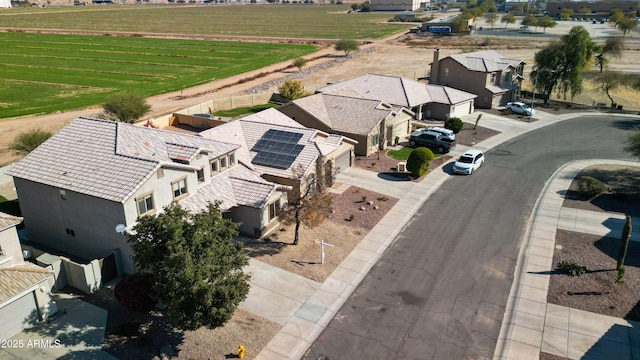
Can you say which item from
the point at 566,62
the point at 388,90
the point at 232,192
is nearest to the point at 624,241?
the point at 232,192

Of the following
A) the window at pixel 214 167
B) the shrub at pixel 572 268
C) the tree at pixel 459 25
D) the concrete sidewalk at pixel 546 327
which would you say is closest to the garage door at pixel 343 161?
the window at pixel 214 167

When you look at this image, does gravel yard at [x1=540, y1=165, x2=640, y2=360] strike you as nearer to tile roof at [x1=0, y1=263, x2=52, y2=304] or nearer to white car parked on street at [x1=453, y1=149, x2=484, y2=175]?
white car parked on street at [x1=453, y1=149, x2=484, y2=175]

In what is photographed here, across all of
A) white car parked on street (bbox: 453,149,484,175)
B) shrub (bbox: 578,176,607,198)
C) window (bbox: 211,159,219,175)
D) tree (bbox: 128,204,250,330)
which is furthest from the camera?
white car parked on street (bbox: 453,149,484,175)

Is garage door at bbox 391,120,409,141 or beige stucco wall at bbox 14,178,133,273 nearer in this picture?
beige stucco wall at bbox 14,178,133,273

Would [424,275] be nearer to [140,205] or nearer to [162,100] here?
[140,205]

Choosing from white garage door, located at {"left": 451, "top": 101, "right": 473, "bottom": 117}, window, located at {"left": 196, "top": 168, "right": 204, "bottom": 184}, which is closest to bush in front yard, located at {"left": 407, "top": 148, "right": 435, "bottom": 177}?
window, located at {"left": 196, "top": 168, "right": 204, "bottom": 184}

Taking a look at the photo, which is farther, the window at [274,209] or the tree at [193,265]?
the window at [274,209]

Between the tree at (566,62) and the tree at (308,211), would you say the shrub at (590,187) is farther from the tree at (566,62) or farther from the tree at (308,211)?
the tree at (566,62)

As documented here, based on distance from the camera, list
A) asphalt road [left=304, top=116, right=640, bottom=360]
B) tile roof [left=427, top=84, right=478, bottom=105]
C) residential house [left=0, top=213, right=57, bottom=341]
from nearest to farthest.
Answer: residential house [left=0, top=213, right=57, bottom=341], asphalt road [left=304, top=116, right=640, bottom=360], tile roof [left=427, top=84, right=478, bottom=105]
